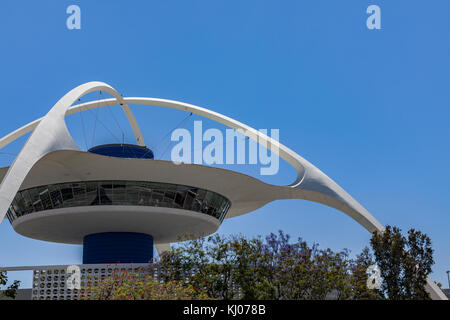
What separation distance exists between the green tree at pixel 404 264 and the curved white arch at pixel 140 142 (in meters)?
7.70

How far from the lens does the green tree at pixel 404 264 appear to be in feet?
86.2

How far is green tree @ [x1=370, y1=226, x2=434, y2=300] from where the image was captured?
86.2 feet

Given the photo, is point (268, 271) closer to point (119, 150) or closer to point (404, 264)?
point (404, 264)

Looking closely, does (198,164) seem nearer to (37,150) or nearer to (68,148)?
(68,148)

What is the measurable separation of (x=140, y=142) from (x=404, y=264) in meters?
32.4

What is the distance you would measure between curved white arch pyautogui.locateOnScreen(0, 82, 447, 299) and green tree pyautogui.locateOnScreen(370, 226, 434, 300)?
7704mm

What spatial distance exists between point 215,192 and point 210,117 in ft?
33.6

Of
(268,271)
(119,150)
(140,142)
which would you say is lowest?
(268,271)

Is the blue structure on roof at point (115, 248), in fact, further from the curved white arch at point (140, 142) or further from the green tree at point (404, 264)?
the green tree at point (404, 264)

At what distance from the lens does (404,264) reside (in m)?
26.5

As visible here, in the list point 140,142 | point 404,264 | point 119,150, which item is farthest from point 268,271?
point 140,142

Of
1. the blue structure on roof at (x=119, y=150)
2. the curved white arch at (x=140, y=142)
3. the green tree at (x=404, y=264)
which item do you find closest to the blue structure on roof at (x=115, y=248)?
the blue structure on roof at (x=119, y=150)

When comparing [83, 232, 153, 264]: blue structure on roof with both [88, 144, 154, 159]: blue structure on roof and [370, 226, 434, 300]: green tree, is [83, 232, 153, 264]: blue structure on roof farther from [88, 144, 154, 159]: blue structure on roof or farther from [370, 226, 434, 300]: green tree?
[370, 226, 434, 300]: green tree
